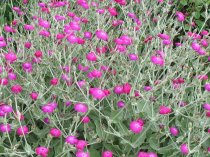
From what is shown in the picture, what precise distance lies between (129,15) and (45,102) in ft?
3.48

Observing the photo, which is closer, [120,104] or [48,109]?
[48,109]

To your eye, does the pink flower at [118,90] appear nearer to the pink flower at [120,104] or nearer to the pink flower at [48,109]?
the pink flower at [120,104]

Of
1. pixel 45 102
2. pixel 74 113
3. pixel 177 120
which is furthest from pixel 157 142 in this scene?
pixel 45 102

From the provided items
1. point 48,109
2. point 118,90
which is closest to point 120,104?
point 118,90

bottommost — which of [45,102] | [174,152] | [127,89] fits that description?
[174,152]

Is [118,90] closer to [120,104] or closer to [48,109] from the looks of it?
[120,104]

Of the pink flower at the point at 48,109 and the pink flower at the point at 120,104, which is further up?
the pink flower at the point at 48,109

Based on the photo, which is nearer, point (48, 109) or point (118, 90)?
point (48, 109)

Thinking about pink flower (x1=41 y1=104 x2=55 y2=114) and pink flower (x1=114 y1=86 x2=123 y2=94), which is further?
pink flower (x1=114 y1=86 x2=123 y2=94)

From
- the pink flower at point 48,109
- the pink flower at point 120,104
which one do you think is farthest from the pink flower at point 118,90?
the pink flower at point 48,109

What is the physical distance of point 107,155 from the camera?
1654mm

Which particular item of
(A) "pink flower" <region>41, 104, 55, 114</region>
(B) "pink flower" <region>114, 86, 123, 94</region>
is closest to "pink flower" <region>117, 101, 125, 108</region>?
(B) "pink flower" <region>114, 86, 123, 94</region>

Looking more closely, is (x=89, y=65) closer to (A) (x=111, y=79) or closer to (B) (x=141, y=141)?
(A) (x=111, y=79)

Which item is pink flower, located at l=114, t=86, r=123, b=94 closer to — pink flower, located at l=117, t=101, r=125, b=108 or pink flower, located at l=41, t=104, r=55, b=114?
pink flower, located at l=117, t=101, r=125, b=108
